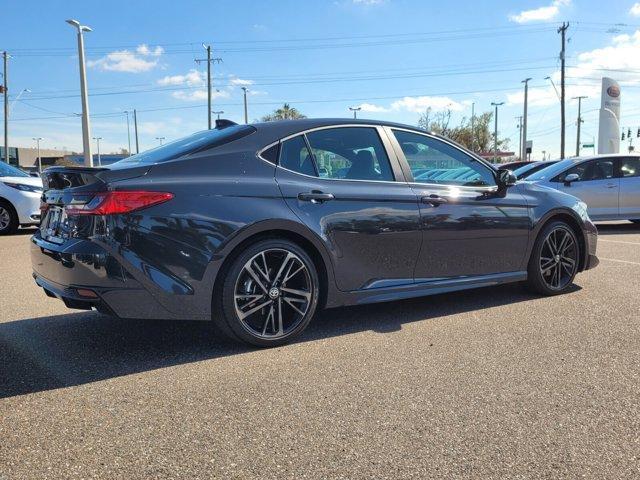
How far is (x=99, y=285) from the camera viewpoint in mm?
3270

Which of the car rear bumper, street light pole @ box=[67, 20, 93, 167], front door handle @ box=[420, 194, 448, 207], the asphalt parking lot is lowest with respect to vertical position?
the asphalt parking lot

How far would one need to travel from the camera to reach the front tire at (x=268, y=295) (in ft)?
11.7

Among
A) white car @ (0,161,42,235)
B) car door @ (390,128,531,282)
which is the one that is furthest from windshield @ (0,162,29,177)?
car door @ (390,128,531,282)

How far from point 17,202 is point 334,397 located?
9406mm

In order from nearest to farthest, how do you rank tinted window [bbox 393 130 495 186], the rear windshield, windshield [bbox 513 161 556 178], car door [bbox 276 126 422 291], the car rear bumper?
the car rear bumper → the rear windshield → car door [bbox 276 126 422 291] → tinted window [bbox 393 130 495 186] → windshield [bbox 513 161 556 178]

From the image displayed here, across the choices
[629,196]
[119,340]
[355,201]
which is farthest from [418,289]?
[629,196]

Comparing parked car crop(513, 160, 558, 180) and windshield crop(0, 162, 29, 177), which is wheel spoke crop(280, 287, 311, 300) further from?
windshield crop(0, 162, 29, 177)

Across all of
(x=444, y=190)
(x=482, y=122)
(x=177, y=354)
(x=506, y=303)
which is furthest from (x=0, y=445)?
(x=482, y=122)

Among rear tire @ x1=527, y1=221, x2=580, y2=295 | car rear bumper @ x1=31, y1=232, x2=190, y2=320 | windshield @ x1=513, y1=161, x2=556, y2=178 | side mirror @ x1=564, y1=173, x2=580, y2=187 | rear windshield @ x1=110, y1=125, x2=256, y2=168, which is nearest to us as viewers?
car rear bumper @ x1=31, y1=232, x2=190, y2=320

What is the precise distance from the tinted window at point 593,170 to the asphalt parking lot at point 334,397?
6441 millimetres

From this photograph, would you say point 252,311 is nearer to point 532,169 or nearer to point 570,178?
point 570,178

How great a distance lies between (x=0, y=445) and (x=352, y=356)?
198 cm

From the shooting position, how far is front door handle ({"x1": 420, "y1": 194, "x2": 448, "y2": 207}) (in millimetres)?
4305

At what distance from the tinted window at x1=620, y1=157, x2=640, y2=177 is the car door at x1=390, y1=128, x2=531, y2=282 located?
23.3 feet
